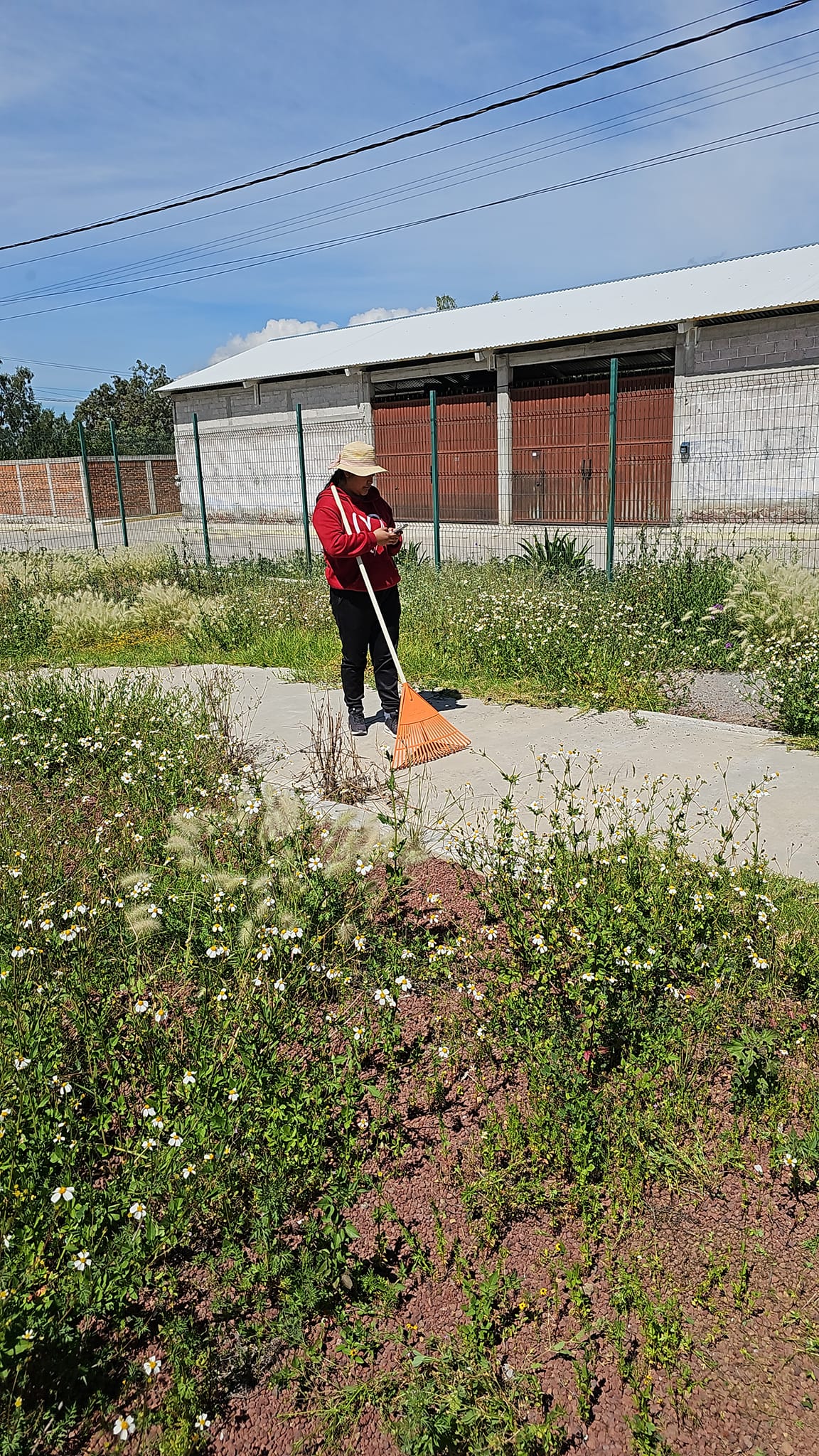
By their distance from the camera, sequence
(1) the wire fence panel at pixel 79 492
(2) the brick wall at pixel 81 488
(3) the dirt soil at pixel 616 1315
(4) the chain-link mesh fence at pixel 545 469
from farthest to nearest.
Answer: (2) the brick wall at pixel 81 488 → (1) the wire fence panel at pixel 79 492 → (4) the chain-link mesh fence at pixel 545 469 → (3) the dirt soil at pixel 616 1315

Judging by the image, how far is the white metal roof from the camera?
59.8 feet

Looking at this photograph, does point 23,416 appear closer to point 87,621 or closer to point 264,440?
point 264,440

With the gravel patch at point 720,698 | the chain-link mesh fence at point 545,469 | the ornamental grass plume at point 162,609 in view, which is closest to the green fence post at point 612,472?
the chain-link mesh fence at point 545,469

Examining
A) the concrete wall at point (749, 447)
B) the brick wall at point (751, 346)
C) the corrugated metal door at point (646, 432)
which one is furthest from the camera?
the brick wall at point (751, 346)

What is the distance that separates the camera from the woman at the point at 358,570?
18.3 feet

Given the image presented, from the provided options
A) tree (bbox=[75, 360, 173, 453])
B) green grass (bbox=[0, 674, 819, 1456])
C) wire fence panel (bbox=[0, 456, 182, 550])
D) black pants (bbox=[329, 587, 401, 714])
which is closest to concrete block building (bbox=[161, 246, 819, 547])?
wire fence panel (bbox=[0, 456, 182, 550])

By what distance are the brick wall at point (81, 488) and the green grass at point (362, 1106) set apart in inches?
1166

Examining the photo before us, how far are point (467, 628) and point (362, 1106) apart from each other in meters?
5.54

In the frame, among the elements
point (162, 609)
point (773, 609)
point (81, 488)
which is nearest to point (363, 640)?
point (773, 609)

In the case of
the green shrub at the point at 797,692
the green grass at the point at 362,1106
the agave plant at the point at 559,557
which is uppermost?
the agave plant at the point at 559,557

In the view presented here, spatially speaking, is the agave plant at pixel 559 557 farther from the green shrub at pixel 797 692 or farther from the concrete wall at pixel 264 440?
the concrete wall at pixel 264 440

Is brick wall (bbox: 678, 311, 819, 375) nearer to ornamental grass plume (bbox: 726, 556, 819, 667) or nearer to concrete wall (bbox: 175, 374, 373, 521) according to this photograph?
concrete wall (bbox: 175, 374, 373, 521)

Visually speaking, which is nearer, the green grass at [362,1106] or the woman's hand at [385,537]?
the green grass at [362,1106]

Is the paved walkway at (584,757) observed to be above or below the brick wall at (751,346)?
below
